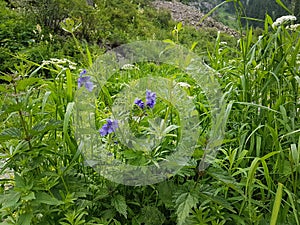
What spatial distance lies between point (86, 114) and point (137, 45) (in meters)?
2.12

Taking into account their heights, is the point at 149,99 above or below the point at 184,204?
above

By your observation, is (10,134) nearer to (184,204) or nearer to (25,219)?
(25,219)

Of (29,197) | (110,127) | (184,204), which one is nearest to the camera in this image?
(29,197)

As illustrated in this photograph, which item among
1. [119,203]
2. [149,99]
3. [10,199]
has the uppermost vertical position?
[149,99]

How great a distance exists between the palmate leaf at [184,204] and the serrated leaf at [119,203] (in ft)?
0.56

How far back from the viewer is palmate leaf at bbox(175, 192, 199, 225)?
3.02ft

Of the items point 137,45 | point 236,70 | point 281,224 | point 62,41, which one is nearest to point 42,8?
point 62,41

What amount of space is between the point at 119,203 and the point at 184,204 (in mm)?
216

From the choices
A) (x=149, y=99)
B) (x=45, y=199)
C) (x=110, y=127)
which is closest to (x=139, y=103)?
(x=149, y=99)

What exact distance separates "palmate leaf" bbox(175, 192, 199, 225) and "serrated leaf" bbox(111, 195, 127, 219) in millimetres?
170

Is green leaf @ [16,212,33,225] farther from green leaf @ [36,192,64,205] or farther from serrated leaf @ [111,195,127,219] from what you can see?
serrated leaf @ [111,195,127,219]

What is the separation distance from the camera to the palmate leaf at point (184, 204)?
→ 919mm

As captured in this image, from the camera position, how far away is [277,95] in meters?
1.43

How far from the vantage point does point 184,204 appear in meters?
0.97
